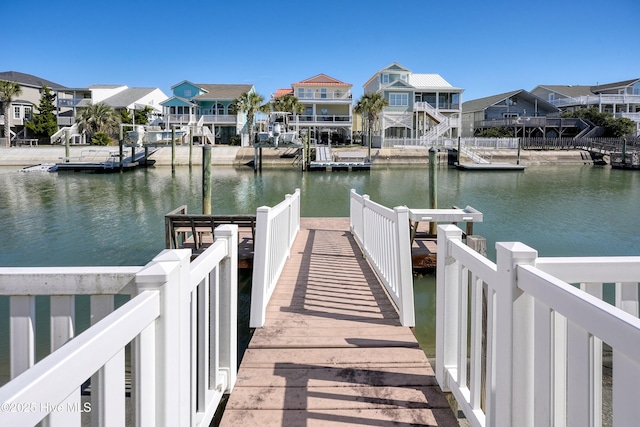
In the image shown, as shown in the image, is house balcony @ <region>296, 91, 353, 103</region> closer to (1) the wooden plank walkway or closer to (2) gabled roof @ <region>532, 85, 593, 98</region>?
(2) gabled roof @ <region>532, 85, 593, 98</region>

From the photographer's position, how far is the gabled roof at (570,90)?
194 feet

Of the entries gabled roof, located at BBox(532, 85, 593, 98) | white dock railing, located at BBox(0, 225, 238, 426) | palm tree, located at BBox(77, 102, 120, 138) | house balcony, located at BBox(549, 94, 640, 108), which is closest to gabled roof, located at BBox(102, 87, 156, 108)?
palm tree, located at BBox(77, 102, 120, 138)

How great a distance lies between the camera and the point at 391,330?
441 cm

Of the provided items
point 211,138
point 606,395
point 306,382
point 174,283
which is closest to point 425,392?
point 306,382

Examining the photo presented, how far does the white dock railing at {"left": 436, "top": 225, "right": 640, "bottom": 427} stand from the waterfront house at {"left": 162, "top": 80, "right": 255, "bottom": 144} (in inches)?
1961

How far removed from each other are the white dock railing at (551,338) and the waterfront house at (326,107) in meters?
49.1

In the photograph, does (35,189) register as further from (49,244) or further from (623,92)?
(623,92)

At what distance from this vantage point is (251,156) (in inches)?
1769

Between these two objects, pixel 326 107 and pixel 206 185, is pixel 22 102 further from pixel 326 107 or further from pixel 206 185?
pixel 206 185

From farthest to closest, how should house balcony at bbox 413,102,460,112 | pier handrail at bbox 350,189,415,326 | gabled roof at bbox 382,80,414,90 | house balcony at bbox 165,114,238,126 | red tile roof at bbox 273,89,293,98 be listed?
red tile roof at bbox 273,89,293,98, house balcony at bbox 165,114,238,126, gabled roof at bbox 382,80,414,90, house balcony at bbox 413,102,460,112, pier handrail at bbox 350,189,415,326

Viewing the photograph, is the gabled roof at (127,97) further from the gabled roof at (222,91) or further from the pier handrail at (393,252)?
the pier handrail at (393,252)

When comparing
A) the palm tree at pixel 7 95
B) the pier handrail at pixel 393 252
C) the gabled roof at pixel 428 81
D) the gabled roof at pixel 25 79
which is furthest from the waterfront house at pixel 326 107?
the pier handrail at pixel 393 252

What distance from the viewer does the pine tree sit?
52.5 m

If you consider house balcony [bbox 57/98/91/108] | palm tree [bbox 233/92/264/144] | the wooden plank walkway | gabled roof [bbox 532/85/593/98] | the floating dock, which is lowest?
the wooden plank walkway
